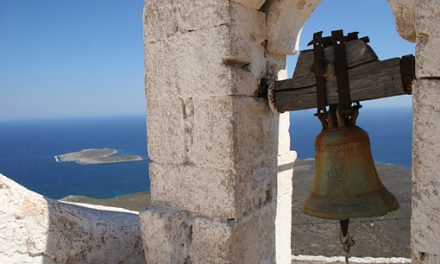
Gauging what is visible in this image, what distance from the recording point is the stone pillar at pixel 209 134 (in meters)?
2.72

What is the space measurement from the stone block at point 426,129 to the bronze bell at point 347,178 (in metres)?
0.33

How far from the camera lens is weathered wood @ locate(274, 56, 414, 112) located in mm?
2268

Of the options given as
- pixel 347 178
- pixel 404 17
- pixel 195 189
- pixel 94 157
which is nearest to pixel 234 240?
pixel 195 189

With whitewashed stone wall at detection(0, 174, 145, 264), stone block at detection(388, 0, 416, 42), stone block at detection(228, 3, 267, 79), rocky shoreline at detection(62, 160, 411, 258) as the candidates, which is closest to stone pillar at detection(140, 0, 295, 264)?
stone block at detection(228, 3, 267, 79)

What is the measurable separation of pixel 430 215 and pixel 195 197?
1537 mm

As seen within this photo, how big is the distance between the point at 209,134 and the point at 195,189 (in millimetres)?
426

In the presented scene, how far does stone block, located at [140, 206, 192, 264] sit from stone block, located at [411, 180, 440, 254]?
5.04 ft

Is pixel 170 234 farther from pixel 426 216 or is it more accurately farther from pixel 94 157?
pixel 94 157

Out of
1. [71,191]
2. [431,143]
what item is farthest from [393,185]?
[71,191]

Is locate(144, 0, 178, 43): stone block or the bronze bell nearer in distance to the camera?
the bronze bell

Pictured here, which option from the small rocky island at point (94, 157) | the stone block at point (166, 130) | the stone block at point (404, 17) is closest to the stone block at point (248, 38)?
the stone block at point (166, 130)

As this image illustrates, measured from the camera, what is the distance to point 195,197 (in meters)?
2.93

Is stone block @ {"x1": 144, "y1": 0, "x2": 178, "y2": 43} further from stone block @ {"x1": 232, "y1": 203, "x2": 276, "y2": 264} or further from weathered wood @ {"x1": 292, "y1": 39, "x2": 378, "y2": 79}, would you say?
stone block @ {"x1": 232, "y1": 203, "x2": 276, "y2": 264}

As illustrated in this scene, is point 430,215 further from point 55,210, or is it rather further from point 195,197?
point 55,210
